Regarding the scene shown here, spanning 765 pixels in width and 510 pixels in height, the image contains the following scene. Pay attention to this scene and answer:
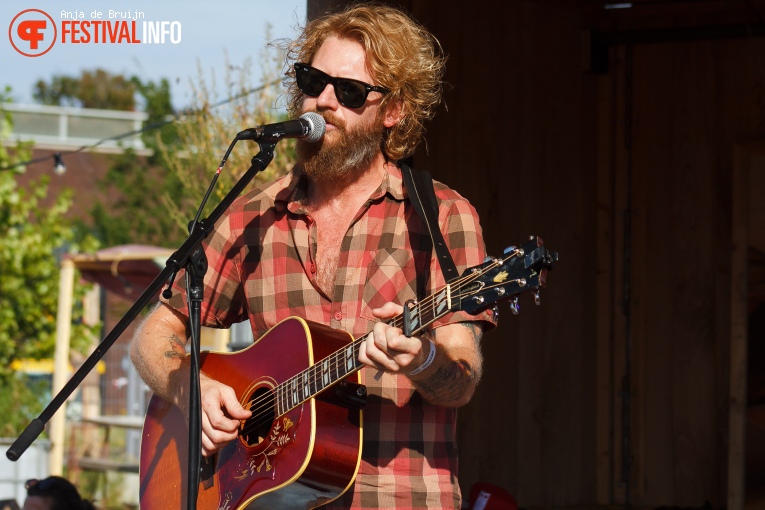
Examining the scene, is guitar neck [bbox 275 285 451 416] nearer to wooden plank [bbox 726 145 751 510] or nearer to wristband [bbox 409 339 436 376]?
wristband [bbox 409 339 436 376]

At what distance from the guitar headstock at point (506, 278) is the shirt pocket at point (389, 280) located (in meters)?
0.42

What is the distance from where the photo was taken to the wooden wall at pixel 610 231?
5195 millimetres

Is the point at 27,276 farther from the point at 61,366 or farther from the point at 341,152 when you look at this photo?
the point at 341,152

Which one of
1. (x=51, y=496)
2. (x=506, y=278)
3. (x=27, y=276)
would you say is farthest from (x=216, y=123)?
(x=27, y=276)

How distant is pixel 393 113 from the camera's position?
9.82ft

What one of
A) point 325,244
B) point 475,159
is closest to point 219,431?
point 325,244

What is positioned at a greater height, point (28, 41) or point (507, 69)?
point (28, 41)

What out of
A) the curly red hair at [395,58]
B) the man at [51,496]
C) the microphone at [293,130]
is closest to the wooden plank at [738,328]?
the curly red hair at [395,58]

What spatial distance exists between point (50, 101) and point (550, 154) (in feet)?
99.1

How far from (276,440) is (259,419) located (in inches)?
3.9

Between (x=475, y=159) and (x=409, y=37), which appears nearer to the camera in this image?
(x=409, y=37)

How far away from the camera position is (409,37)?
9.86 ft

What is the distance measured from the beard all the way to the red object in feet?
7.33

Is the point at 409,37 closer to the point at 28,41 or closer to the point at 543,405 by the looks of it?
the point at 543,405
